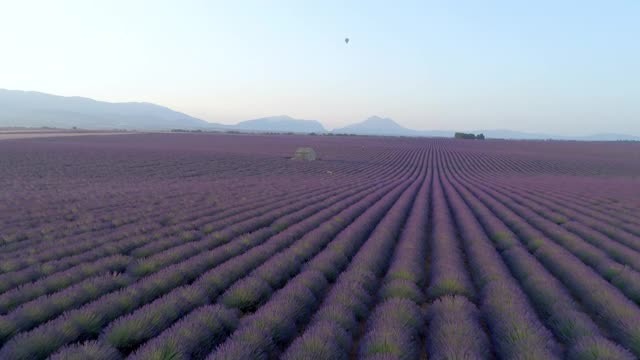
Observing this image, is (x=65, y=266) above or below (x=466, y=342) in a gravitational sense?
below

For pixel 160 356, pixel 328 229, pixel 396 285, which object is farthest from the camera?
→ pixel 328 229

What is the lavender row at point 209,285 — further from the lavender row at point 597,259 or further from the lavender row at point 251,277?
the lavender row at point 597,259

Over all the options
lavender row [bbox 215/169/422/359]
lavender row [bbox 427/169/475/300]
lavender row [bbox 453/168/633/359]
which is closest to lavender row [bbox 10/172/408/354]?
lavender row [bbox 215/169/422/359]

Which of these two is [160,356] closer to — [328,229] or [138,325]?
[138,325]

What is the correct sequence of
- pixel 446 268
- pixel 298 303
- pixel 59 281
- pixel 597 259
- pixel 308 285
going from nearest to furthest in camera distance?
pixel 298 303 → pixel 59 281 → pixel 308 285 → pixel 446 268 → pixel 597 259

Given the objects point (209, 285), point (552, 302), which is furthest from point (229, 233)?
point (552, 302)

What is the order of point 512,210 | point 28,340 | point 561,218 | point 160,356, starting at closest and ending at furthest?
point 160,356 < point 28,340 < point 561,218 < point 512,210

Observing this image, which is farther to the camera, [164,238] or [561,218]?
[561,218]

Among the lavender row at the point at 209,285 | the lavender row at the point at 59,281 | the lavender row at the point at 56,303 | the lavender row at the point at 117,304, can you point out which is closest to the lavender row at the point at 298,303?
the lavender row at the point at 209,285

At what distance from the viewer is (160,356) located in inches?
136

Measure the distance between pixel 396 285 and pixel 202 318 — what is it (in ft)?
8.53

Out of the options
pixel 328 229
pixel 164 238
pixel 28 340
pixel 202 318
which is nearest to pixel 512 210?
pixel 328 229

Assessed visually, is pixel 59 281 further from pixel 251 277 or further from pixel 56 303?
pixel 251 277

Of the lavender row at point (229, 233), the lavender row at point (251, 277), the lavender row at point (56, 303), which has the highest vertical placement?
the lavender row at point (56, 303)
